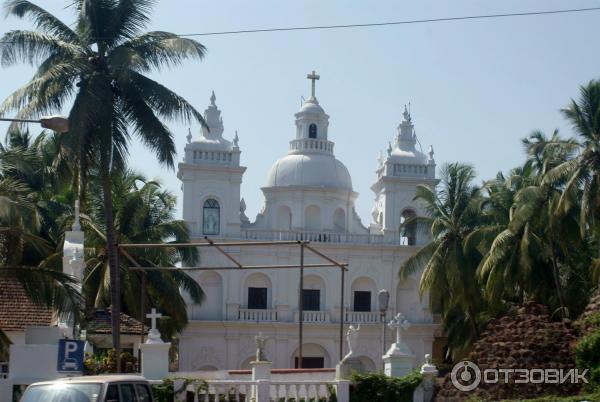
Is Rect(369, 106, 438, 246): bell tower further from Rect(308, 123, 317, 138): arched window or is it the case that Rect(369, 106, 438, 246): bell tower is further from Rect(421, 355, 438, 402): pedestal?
→ Rect(421, 355, 438, 402): pedestal

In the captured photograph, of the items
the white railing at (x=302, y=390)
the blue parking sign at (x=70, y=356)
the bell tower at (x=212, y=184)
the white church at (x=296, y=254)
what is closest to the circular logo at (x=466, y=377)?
the white railing at (x=302, y=390)

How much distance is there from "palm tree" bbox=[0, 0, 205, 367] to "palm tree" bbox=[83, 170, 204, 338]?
24.5 feet

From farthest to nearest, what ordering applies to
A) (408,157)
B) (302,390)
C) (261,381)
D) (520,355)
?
(408,157) < (520,355) < (302,390) < (261,381)

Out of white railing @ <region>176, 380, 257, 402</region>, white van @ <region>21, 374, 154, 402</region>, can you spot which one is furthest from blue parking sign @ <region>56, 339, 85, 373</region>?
white van @ <region>21, 374, 154, 402</region>

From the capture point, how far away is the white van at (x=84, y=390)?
61.0 ft

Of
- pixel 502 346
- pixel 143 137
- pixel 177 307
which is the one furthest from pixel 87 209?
pixel 502 346

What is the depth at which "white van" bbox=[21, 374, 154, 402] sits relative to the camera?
18594mm

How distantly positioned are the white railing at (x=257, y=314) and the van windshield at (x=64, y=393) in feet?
118

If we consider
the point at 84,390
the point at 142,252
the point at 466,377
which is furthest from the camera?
the point at 142,252

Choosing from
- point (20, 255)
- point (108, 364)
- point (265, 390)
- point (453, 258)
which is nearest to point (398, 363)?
point (265, 390)

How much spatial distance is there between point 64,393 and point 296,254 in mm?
37029

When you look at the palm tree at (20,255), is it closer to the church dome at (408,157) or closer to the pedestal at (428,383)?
the pedestal at (428,383)

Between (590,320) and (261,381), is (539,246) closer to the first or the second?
(590,320)

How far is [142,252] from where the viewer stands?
139 feet
